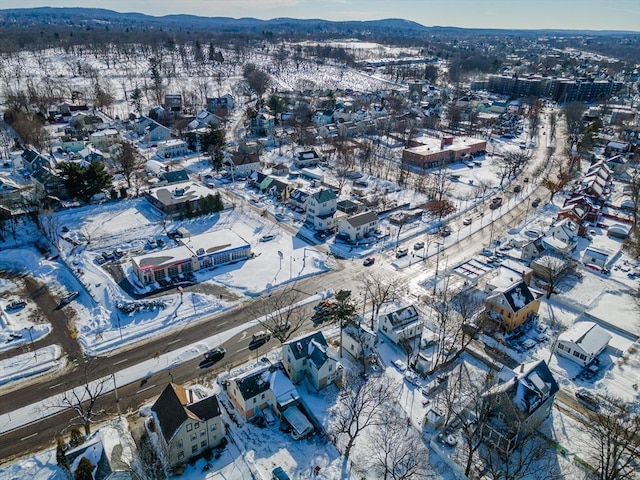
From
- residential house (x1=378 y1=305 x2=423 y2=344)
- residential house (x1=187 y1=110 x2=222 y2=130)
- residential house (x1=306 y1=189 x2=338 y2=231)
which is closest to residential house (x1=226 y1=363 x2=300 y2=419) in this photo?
residential house (x1=378 y1=305 x2=423 y2=344)

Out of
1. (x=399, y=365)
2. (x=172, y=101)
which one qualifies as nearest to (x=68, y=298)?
(x=399, y=365)

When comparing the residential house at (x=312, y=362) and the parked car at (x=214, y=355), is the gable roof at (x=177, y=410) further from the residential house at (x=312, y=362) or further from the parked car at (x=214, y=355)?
the residential house at (x=312, y=362)

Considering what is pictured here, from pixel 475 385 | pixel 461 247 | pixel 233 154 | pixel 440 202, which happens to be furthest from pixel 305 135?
pixel 475 385

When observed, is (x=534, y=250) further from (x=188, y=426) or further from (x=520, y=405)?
(x=188, y=426)

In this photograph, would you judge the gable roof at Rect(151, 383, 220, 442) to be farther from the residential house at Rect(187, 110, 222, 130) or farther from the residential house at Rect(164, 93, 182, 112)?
the residential house at Rect(164, 93, 182, 112)

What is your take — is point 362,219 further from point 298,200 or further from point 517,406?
point 517,406
